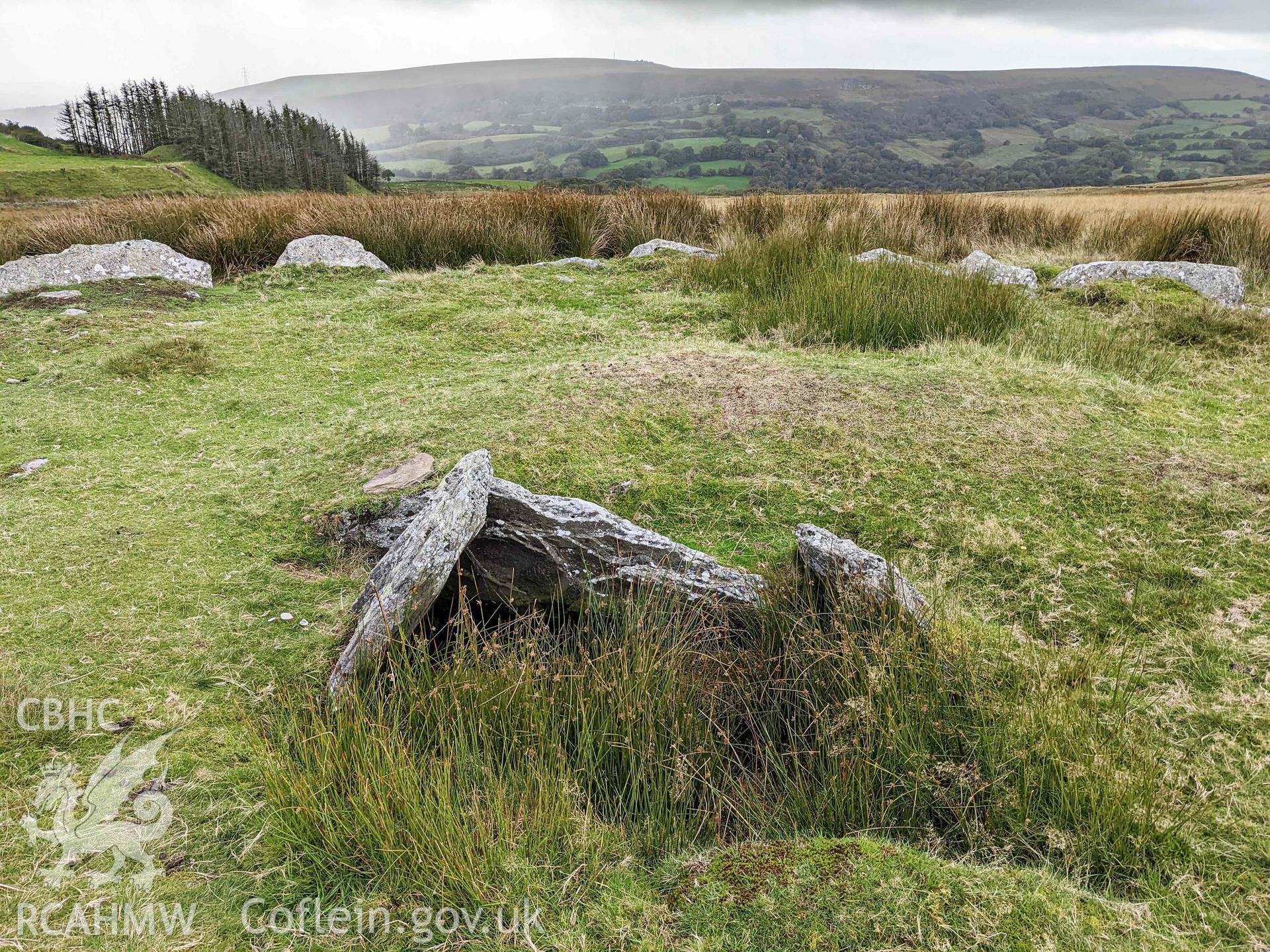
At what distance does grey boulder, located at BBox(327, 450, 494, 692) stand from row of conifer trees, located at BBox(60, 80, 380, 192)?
60.4 meters

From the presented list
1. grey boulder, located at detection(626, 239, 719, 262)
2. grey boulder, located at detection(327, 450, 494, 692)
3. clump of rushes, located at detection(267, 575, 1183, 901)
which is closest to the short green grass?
clump of rushes, located at detection(267, 575, 1183, 901)

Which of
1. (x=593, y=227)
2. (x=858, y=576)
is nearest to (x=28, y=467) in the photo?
(x=858, y=576)

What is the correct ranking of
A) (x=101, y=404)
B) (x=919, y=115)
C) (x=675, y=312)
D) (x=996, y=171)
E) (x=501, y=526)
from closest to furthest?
(x=501, y=526) < (x=101, y=404) < (x=675, y=312) < (x=996, y=171) < (x=919, y=115)

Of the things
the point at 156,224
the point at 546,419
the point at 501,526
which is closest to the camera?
the point at 501,526

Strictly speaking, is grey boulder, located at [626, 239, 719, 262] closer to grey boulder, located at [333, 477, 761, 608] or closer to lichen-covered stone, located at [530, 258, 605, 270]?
lichen-covered stone, located at [530, 258, 605, 270]

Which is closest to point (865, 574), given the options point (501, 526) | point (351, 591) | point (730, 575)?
point (730, 575)

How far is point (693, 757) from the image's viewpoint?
2586 mm

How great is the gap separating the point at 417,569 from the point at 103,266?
8.51 m

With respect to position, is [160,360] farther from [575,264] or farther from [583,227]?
[583,227]

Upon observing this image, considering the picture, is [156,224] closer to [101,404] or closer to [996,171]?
[101,404]

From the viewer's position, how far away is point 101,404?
218 inches

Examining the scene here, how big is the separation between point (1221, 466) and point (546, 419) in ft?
13.8

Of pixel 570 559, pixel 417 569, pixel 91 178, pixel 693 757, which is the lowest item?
pixel 693 757

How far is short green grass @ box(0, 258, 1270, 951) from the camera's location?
76.4 inches
